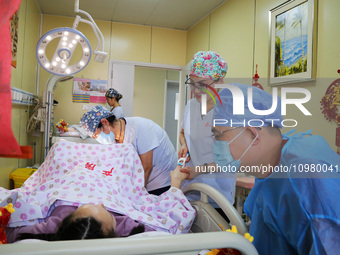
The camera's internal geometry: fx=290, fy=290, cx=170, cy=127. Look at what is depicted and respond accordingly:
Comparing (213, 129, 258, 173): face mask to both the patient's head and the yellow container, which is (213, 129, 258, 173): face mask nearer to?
the patient's head

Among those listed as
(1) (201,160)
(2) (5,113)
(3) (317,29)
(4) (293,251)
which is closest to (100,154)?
(1) (201,160)

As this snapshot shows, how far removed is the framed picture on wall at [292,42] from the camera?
6.73 feet

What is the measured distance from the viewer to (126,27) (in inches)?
171

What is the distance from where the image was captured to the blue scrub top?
658 mm

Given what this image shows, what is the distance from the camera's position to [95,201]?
1.44 meters

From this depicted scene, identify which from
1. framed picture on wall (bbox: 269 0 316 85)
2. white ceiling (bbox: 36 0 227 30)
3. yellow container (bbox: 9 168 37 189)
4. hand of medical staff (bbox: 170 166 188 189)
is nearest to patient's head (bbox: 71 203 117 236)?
hand of medical staff (bbox: 170 166 188 189)

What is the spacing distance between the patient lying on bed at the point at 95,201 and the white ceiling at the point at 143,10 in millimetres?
2306

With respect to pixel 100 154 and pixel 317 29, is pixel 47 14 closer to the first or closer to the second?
pixel 100 154

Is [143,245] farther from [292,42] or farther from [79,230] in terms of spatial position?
[292,42]

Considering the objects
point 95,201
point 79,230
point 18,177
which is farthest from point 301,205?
point 18,177

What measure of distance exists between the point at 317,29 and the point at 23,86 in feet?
9.32

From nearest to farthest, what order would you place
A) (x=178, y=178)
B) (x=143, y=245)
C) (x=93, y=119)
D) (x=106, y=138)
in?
(x=143, y=245)
(x=178, y=178)
(x=93, y=119)
(x=106, y=138)

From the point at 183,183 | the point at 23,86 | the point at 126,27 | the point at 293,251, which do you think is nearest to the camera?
the point at 293,251

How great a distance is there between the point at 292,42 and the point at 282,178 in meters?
1.73
